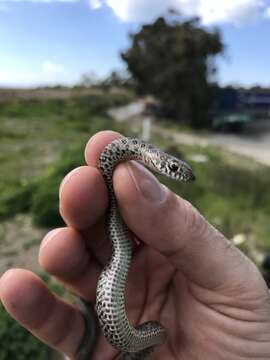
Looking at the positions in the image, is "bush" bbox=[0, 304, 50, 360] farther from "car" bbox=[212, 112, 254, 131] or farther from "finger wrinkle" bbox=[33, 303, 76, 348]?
"car" bbox=[212, 112, 254, 131]

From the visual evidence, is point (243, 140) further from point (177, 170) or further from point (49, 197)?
point (177, 170)

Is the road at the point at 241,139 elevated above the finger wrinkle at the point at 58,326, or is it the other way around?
the finger wrinkle at the point at 58,326

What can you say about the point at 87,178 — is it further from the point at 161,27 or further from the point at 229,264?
the point at 161,27

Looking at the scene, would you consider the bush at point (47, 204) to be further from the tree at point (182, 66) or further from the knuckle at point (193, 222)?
the tree at point (182, 66)

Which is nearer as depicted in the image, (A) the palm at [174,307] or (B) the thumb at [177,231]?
(B) the thumb at [177,231]

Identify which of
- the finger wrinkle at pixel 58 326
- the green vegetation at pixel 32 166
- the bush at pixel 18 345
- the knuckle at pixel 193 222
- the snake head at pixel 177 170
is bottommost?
the green vegetation at pixel 32 166

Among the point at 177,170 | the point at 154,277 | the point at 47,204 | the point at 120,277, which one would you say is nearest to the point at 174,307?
the point at 154,277

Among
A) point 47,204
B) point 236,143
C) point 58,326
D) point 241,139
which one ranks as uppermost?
point 58,326

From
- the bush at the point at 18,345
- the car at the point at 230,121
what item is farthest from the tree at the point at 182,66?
the bush at the point at 18,345
